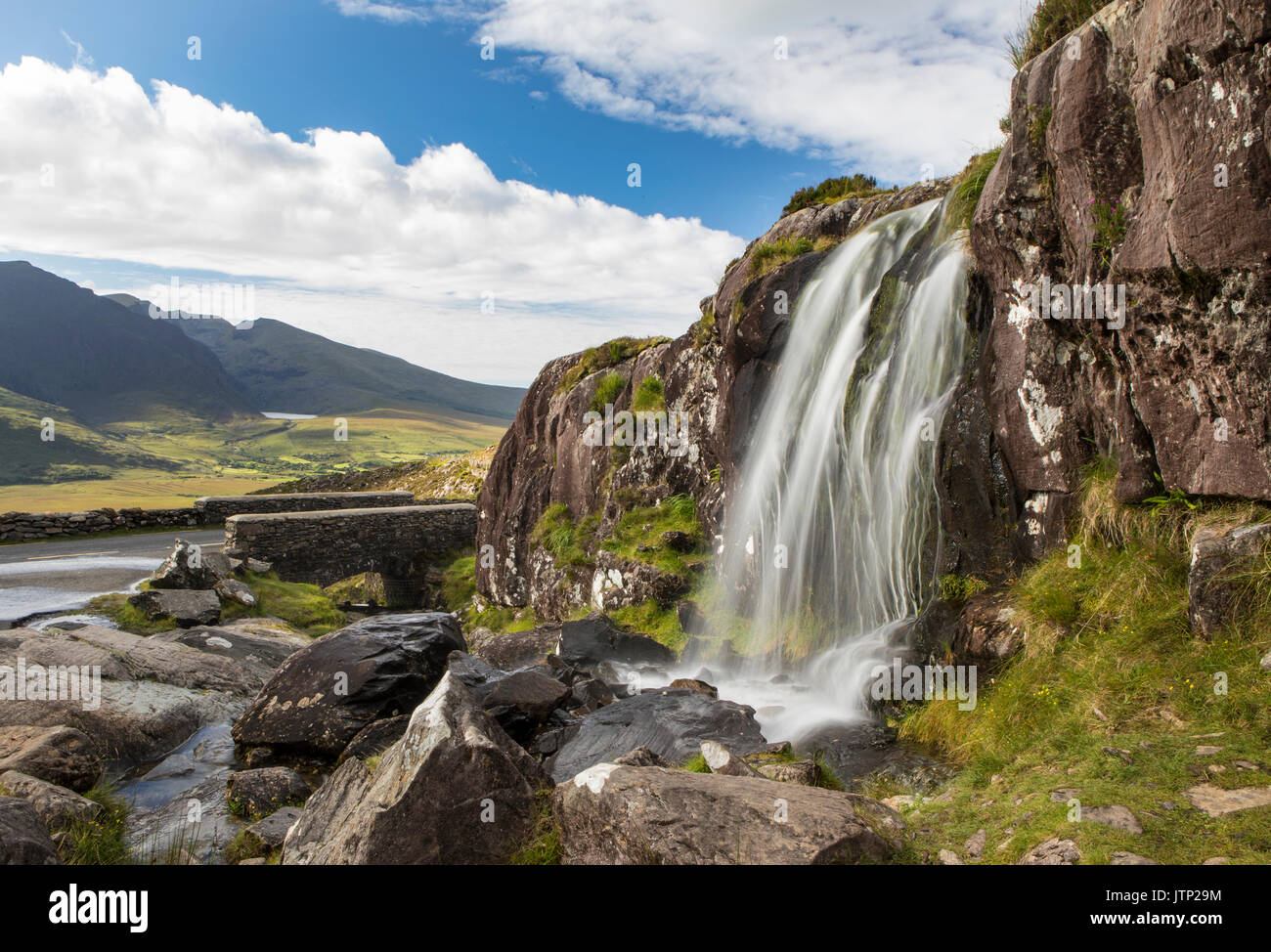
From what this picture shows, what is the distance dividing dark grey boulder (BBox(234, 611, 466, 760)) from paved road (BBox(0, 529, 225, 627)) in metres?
11.8

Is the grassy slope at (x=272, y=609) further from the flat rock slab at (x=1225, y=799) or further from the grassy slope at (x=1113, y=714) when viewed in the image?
the flat rock slab at (x=1225, y=799)

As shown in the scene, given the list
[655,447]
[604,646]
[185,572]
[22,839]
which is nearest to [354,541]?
[185,572]

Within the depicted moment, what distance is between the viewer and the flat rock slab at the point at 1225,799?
4785mm

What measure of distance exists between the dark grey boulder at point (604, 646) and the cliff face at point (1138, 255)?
6.52 metres

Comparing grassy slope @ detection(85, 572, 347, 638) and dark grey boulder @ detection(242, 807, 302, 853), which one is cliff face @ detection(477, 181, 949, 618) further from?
dark grey boulder @ detection(242, 807, 302, 853)

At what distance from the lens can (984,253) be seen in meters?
10.1

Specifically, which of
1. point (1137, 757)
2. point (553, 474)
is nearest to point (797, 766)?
point (1137, 757)

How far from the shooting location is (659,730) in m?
8.90

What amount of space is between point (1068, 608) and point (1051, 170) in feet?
17.3

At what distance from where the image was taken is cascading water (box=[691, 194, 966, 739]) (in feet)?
34.4

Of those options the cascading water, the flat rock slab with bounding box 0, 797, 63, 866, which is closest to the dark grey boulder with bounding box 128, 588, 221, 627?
the cascading water

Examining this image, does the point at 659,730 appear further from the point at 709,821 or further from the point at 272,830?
the point at 272,830

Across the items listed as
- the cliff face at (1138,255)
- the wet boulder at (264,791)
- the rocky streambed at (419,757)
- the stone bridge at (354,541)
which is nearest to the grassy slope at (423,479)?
the stone bridge at (354,541)
